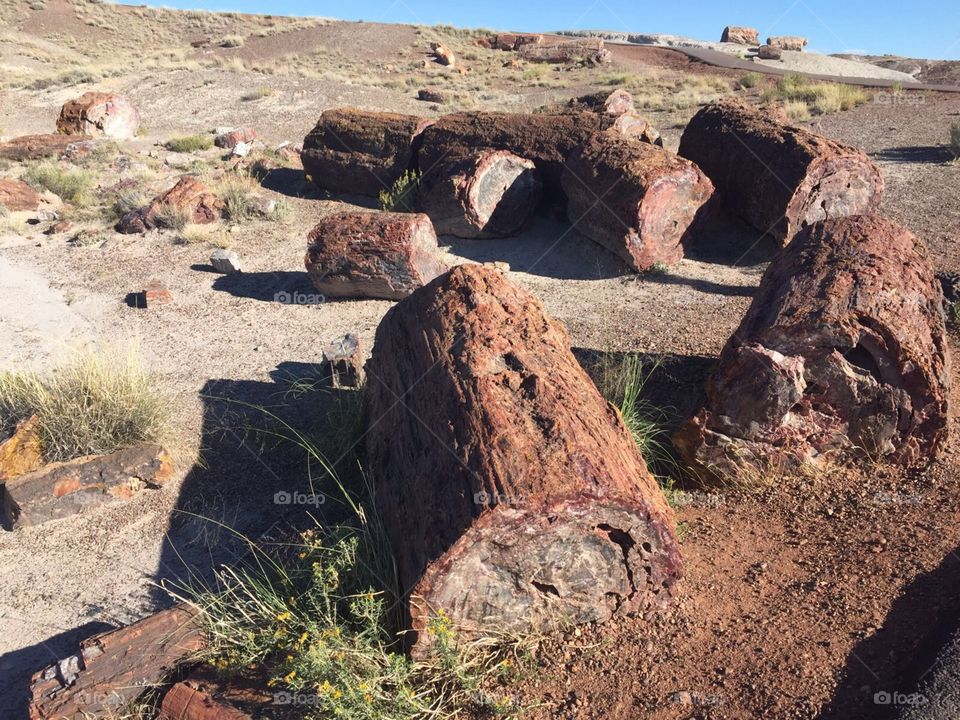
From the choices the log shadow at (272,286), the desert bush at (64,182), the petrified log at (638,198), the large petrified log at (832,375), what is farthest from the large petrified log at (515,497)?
the desert bush at (64,182)

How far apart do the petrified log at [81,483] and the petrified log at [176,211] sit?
20.4ft

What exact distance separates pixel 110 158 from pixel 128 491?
12.1 metres

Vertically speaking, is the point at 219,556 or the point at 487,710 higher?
the point at 487,710

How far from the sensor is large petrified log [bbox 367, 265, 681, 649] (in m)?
3.00

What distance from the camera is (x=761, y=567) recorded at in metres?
3.64

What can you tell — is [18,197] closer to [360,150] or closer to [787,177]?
[360,150]

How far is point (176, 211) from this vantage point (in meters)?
10.4

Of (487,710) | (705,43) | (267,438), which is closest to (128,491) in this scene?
(267,438)

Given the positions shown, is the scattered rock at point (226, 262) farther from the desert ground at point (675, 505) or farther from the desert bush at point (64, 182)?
the desert bush at point (64, 182)

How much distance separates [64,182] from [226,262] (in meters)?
5.97

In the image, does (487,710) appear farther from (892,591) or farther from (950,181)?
(950,181)

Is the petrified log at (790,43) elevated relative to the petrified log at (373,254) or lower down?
elevated

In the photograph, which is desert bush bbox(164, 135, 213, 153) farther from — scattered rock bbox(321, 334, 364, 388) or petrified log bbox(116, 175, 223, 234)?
scattered rock bbox(321, 334, 364, 388)

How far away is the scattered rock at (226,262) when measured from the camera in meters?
8.96
